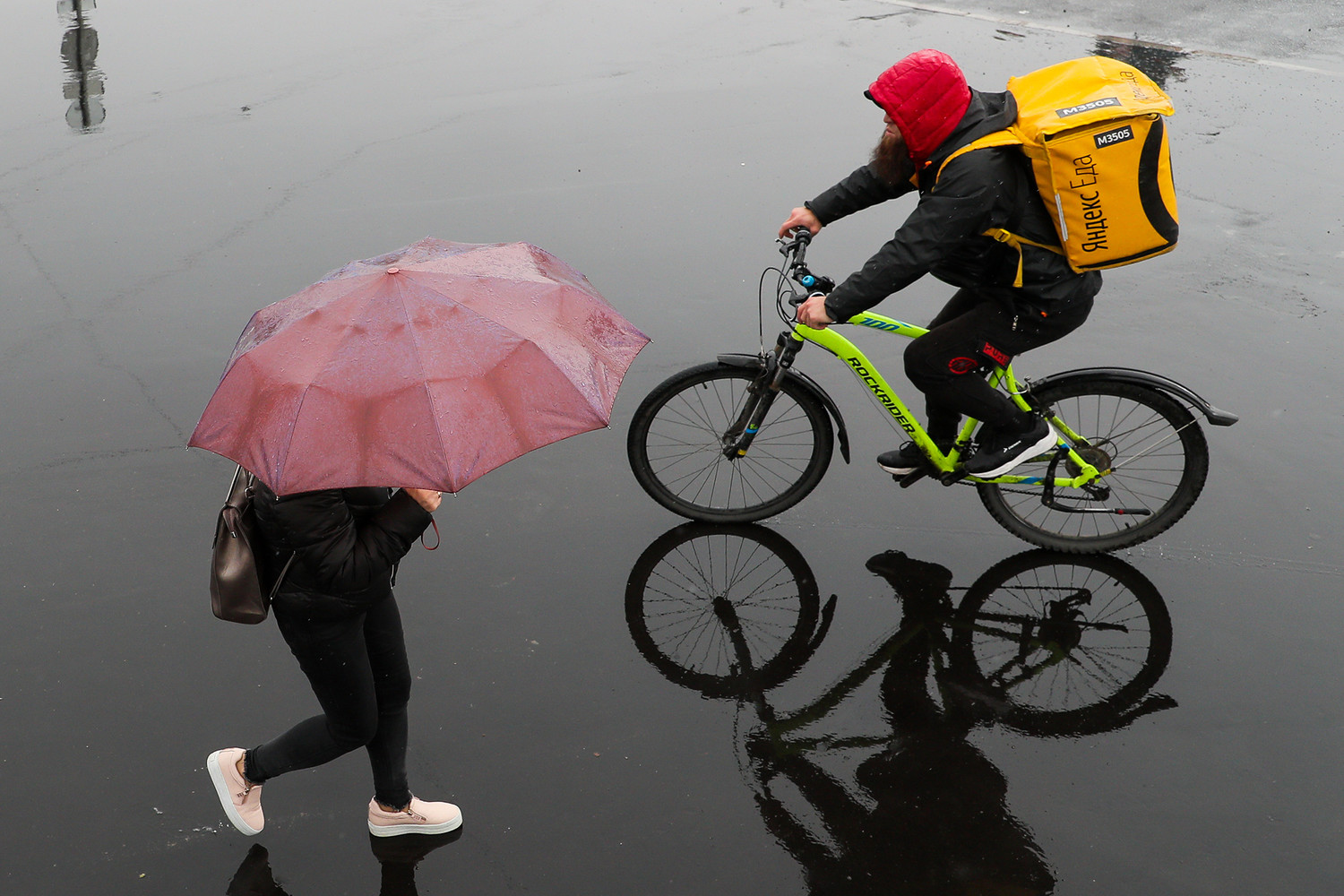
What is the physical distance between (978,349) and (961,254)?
42 centimetres

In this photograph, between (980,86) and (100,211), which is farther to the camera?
(980,86)

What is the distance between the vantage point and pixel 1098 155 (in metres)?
3.89

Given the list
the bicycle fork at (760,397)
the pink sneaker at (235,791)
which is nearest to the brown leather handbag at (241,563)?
the pink sneaker at (235,791)

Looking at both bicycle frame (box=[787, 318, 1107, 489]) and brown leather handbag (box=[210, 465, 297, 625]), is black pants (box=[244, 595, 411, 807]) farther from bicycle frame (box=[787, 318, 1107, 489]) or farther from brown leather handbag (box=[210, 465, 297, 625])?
bicycle frame (box=[787, 318, 1107, 489])

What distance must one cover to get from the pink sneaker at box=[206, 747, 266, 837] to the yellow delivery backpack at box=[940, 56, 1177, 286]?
326cm

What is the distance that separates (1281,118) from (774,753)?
8.57 m

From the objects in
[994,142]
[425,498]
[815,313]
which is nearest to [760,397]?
[815,313]

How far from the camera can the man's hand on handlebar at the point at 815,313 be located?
14.2 ft

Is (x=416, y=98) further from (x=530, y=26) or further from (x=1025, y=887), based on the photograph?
(x=1025, y=887)

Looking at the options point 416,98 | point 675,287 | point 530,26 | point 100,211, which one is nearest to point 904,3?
point 530,26

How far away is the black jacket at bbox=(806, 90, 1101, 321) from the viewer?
4.00 metres

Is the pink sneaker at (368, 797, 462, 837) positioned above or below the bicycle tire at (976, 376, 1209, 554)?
below

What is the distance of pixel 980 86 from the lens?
10.4 m

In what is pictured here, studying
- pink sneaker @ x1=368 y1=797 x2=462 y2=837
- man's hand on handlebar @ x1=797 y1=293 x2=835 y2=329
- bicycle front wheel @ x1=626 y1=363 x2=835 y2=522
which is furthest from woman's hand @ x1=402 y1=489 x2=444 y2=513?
bicycle front wheel @ x1=626 y1=363 x2=835 y2=522
